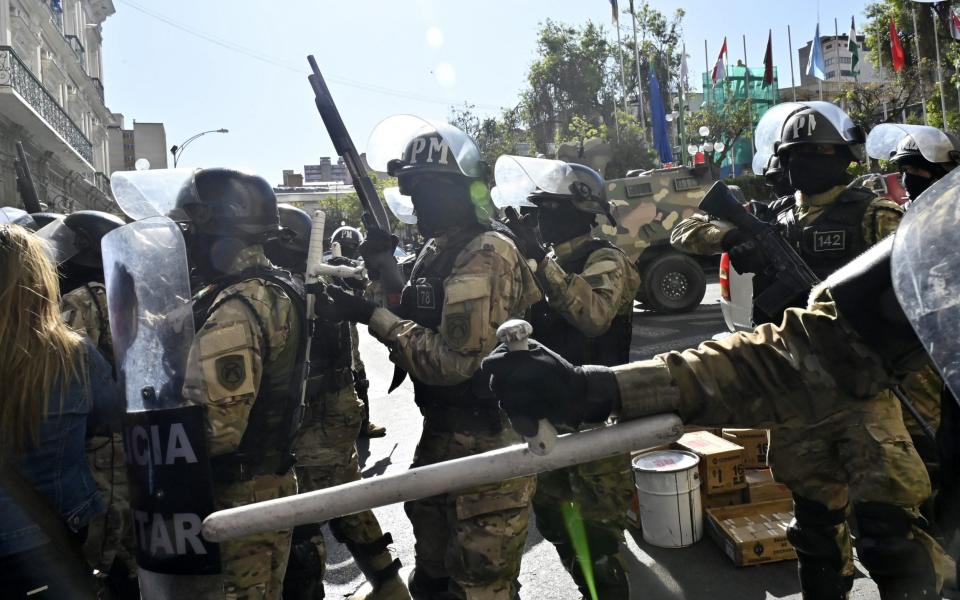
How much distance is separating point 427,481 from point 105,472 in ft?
6.60

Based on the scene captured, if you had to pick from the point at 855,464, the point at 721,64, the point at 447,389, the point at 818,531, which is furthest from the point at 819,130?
the point at 721,64

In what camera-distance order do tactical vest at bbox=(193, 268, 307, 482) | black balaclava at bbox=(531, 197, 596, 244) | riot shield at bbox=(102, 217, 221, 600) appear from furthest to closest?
1. black balaclava at bbox=(531, 197, 596, 244)
2. tactical vest at bbox=(193, 268, 307, 482)
3. riot shield at bbox=(102, 217, 221, 600)

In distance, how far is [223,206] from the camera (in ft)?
8.13

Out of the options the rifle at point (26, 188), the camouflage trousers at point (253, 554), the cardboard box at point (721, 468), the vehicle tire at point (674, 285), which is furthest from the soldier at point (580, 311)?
the vehicle tire at point (674, 285)

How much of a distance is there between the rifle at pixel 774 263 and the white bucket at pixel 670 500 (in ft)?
3.24

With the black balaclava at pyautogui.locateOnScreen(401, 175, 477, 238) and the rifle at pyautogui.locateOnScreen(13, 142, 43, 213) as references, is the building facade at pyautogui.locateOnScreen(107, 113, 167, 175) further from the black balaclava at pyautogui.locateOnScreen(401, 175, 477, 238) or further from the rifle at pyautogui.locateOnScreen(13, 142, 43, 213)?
the black balaclava at pyautogui.locateOnScreen(401, 175, 477, 238)

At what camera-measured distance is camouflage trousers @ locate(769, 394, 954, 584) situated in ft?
8.08

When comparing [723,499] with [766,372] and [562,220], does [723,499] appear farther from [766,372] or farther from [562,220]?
[766,372]

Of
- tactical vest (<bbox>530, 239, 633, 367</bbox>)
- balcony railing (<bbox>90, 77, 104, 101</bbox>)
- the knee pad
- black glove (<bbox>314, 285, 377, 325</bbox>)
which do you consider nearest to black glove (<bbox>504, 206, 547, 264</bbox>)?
tactical vest (<bbox>530, 239, 633, 367</bbox>)

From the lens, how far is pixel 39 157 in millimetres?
22406

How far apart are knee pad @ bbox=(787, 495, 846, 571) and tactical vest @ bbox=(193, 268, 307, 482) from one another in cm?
189

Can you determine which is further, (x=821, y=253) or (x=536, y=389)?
(x=821, y=253)

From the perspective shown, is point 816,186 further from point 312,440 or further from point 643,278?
point 643,278

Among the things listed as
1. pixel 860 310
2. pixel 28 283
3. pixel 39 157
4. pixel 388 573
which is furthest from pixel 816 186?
pixel 39 157
